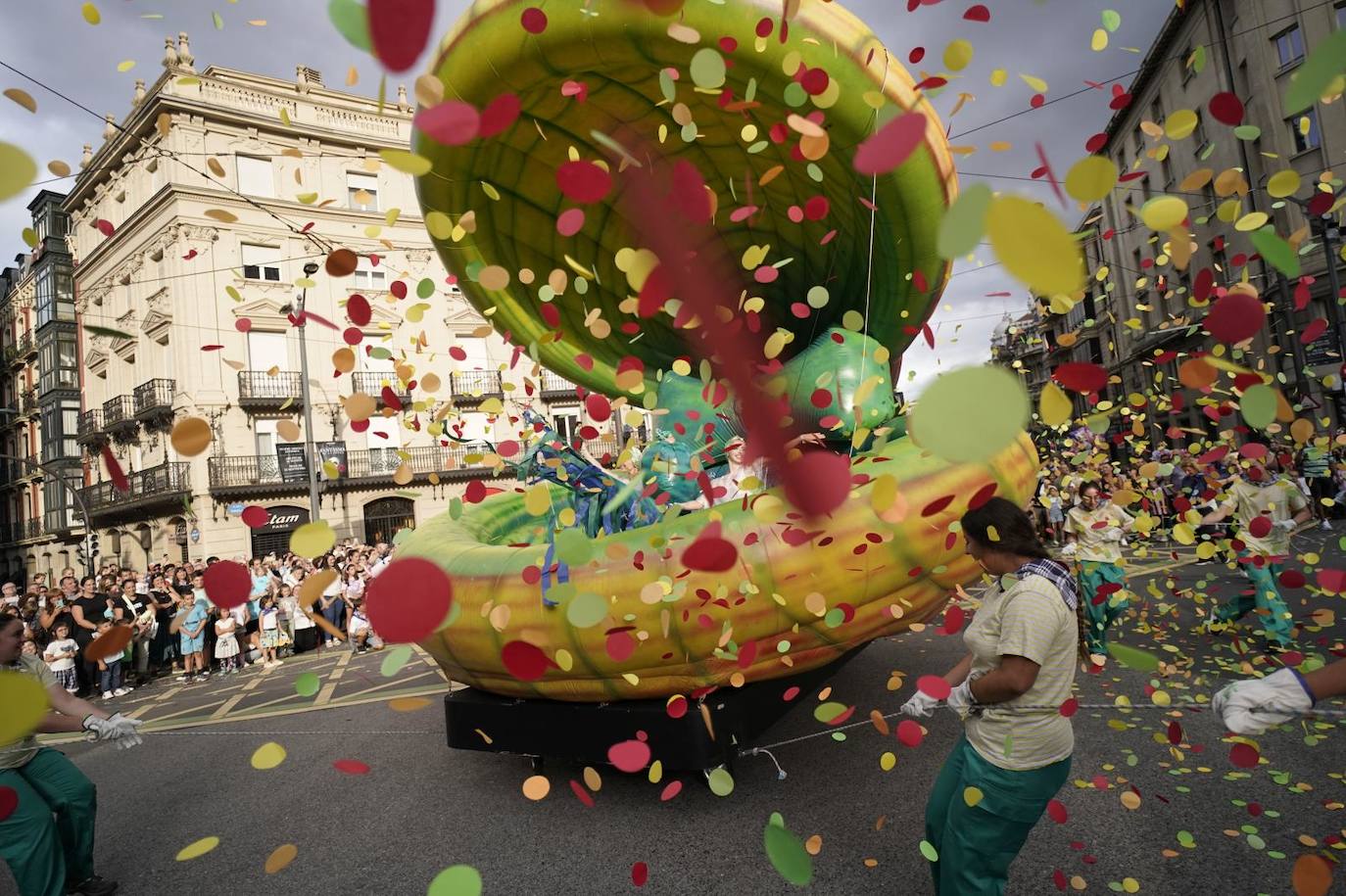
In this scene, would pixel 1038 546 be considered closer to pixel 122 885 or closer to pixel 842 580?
pixel 842 580

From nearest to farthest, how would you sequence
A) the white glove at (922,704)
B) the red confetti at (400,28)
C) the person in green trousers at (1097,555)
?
the red confetti at (400,28) → the white glove at (922,704) → the person in green trousers at (1097,555)

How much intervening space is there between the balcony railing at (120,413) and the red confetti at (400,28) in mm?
24433

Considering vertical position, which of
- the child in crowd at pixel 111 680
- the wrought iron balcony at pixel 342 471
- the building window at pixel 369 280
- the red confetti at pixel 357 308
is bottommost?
the child in crowd at pixel 111 680

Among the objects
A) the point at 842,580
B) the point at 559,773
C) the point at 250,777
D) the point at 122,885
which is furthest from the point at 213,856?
the point at 842,580

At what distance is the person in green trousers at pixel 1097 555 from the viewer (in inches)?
215

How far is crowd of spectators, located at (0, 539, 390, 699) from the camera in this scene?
8.28 meters

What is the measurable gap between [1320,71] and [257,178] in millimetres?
22830

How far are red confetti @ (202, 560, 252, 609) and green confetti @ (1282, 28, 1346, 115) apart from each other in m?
2.64

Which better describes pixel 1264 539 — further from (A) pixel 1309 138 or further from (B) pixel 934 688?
(A) pixel 1309 138

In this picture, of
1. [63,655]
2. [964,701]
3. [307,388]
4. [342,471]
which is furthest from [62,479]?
[342,471]

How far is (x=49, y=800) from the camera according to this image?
317cm

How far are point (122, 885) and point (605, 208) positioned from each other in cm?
443

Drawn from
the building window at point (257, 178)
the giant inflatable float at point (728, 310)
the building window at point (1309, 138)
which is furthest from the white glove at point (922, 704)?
the building window at point (257, 178)

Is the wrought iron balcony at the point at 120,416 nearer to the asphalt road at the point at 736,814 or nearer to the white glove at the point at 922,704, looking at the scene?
the asphalt road at the point at 736,814
